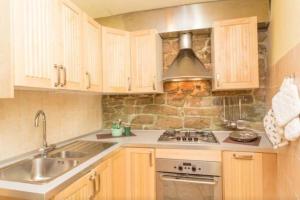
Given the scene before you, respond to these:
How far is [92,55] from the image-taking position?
190 cm

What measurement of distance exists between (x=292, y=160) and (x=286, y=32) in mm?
794

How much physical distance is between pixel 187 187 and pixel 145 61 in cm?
131

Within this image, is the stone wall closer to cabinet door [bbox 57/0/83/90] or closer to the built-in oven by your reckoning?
the built-in oven

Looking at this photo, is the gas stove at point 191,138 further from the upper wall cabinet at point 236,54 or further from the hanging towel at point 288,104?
the hanging towel at point 288,104

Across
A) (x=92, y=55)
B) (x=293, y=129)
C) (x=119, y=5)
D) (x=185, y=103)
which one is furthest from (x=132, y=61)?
(x=293, y=129)

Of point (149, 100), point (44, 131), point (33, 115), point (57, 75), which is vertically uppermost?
point (57, 75)

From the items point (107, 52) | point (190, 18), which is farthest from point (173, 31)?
point (107, 52)

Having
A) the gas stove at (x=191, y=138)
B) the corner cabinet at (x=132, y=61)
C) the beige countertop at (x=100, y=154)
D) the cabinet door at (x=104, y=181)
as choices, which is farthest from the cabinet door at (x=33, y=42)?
the gas stove at (x=191, y=138)

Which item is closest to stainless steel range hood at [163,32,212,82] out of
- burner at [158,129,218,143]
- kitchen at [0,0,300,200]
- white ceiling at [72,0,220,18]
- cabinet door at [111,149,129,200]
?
kitchen at [0,0,300,200]

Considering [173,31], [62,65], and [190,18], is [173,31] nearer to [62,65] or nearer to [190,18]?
[190,18]

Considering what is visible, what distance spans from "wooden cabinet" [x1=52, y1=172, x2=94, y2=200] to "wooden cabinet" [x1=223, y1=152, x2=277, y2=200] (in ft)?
3.53

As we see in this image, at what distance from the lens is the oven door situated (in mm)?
1708

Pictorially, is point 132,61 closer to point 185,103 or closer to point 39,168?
point 185,103

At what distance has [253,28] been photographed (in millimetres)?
1923
